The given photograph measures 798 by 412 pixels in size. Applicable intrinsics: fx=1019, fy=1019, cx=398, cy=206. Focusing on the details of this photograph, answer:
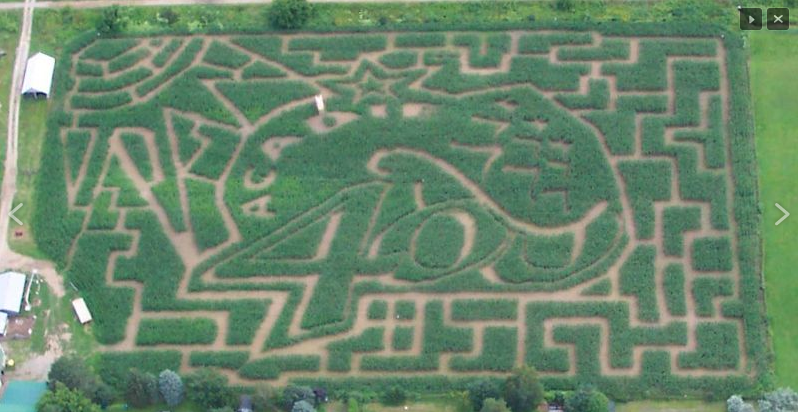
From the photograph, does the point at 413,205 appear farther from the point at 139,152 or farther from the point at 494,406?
the point at 139,152

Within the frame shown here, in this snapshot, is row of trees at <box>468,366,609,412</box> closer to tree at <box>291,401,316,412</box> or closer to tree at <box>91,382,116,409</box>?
tree at <box>291,401,316,412</box>

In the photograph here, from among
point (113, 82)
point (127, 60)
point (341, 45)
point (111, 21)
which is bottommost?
point (113, 82)

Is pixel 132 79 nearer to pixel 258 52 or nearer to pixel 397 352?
pixel 258 52

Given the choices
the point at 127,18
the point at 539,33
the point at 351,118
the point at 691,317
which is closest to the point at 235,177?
the point at 351,118

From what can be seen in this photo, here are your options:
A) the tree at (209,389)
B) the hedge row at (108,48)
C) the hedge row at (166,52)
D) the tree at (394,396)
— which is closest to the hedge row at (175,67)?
the hedge row at (166,52)

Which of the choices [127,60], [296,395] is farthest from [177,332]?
[127,60]

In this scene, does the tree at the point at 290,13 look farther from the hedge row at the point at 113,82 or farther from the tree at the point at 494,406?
the tree at the point at 494,406
